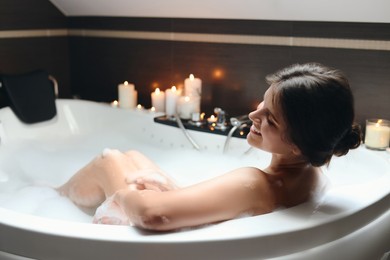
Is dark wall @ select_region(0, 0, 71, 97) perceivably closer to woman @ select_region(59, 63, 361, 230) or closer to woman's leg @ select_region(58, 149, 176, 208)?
woman's leg @ select_region(58, 149, 176, 208)

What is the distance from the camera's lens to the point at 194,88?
261 cm

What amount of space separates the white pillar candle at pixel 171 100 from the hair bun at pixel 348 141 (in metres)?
1.49

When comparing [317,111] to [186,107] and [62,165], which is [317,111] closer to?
[186,107]

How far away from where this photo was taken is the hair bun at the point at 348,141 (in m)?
1.21

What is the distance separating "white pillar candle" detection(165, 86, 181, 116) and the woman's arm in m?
1.42

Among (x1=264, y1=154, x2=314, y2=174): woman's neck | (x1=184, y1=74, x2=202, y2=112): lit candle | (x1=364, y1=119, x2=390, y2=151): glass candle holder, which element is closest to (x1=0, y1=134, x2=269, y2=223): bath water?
(x1=184, y1=74, x2=202, y2=112): lit candle

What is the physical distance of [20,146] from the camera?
8.34 feet

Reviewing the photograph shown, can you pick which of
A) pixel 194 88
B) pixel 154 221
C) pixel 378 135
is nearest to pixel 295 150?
pixel 154 221

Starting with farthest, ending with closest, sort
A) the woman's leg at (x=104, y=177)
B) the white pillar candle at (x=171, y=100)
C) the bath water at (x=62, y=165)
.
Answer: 1. the white pillar candle at (x=171, y=100)
2. the bath water at (x=62, y=165)
3. the woman's leg at (x=104, y=177)

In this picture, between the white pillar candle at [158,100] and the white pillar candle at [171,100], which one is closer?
the white pillar candle at [171,100]

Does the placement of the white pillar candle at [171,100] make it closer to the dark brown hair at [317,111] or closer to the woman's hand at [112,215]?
the woman's hand at [112,215]

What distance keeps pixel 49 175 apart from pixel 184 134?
0.74 meters

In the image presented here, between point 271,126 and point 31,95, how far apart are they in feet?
6.08

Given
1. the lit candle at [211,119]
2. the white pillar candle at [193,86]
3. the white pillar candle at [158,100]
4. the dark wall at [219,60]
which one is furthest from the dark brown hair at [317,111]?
the white pillar candle at [158,100]
